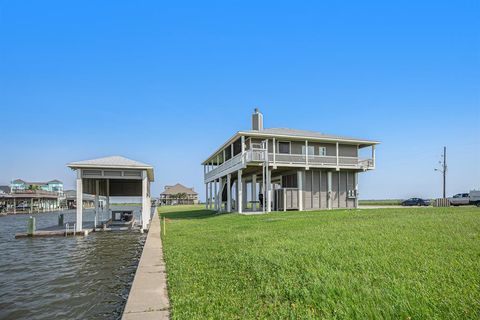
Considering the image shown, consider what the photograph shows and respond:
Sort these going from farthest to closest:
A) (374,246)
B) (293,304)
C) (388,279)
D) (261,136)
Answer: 1. (261,136)
2. (374,246)
3. (388,279)
4. (293,304)

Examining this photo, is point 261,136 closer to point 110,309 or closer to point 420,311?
point 110,309

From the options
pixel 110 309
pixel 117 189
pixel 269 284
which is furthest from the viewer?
pixel 117 189

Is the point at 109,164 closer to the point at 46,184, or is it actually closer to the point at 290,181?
the point at 290,181

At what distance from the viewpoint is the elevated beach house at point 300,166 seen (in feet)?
86.2

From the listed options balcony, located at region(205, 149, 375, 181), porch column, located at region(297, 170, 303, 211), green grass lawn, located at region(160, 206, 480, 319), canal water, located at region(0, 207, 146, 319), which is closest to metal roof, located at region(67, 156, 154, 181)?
canal water, located at region(0, 207, 146, 319)

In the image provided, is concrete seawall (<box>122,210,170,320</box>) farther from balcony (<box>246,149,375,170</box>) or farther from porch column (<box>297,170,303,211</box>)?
porch column (<box>297,170,303,211</box>)

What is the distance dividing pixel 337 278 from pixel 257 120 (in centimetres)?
2544

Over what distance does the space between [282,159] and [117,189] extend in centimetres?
1508

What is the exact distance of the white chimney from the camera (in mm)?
30547

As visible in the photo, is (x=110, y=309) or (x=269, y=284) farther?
(x=110, y=309)

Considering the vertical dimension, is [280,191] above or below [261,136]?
below

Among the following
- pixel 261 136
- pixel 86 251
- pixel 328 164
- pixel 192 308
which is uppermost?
pixel 261 136

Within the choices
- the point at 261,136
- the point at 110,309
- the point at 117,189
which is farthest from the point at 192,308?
the point at 117,189

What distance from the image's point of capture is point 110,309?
20.9ft
